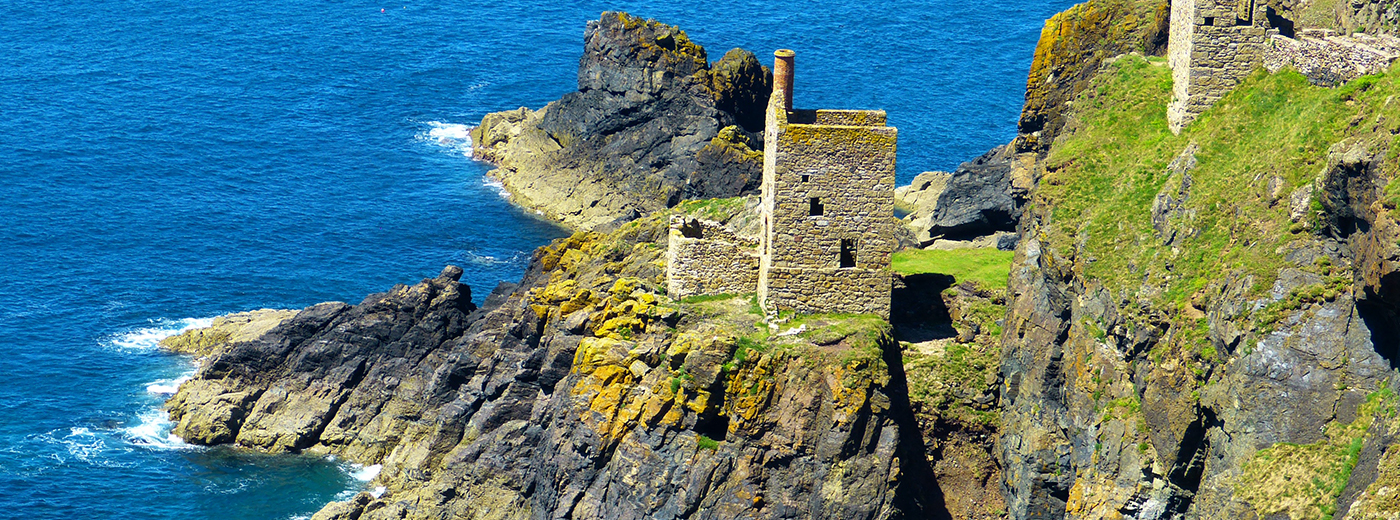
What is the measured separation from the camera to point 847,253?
64438 millimetres

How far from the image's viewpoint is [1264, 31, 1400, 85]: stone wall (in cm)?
5850

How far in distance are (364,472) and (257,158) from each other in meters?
63.2

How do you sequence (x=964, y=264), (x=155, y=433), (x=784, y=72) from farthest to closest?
(x=155, y=433), (x=964, y=264), (x=784, y=72)

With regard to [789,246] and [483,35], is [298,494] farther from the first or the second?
[483,35]

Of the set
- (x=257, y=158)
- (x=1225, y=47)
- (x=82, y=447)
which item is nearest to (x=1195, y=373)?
(x=1225, y=47)

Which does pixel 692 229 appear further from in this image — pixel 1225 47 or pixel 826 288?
pixel 1225 47

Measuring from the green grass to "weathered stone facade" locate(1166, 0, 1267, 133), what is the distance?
10714mm

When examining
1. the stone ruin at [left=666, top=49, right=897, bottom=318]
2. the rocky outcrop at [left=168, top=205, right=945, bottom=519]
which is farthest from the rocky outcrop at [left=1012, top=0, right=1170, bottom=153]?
the rocky outcrop at [left=168, top=205, right=945, bottom=519]

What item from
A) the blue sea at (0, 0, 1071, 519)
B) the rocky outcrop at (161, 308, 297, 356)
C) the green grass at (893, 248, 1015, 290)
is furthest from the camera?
the rocky outcrop at (161, 308, 297, 356)

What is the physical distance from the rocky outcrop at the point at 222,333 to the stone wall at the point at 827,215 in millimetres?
42794

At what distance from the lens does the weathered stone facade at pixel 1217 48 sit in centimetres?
6469

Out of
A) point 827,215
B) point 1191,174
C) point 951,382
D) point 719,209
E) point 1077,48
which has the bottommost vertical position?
point 951,382

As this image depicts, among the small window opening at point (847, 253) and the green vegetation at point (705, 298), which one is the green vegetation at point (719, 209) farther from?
the small window opening at point (847, 253)

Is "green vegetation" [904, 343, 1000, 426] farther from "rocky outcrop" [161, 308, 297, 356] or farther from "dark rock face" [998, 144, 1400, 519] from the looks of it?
"rocky outcrop" [161, 308, 297, 356]
